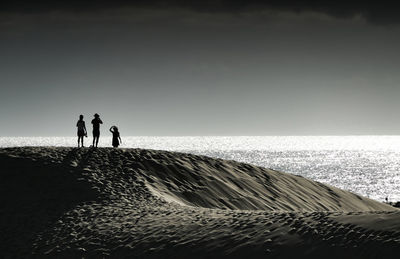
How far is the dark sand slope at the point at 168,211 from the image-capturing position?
1284cm

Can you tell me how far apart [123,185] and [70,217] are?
4.79 m

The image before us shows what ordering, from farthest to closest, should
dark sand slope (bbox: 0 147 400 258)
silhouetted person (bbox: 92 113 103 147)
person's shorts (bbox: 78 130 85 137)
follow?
person's shorts (bbox: 78 130 85 137) → silhouetted person (bbox: 92 113 103 147) → dark sand slope (bbox: 0 147 400 258)

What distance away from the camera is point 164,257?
532 inches

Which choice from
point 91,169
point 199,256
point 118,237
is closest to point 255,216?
point 199,256

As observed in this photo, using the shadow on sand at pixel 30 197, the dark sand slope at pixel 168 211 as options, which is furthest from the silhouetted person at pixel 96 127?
the shadow on sand at pixel 30 197

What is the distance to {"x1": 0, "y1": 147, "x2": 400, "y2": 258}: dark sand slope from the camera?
12.8 m

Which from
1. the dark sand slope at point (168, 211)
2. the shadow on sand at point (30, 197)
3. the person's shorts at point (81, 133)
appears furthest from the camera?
the person's shorts at point (81, 133)

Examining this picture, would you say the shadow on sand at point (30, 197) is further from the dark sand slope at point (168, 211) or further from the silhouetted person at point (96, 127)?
the silhouetted person at point (96, 127)

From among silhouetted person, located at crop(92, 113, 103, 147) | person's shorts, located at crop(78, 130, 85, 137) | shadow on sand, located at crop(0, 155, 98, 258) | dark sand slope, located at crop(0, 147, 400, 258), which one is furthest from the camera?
person's shorts, located at crop(78, 130, 85, 137)

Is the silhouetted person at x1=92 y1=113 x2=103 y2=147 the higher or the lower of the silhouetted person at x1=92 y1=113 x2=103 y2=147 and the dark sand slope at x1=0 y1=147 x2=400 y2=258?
the higher

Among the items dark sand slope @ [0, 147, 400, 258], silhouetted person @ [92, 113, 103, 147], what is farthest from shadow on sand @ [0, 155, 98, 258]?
silhouetted person @ [92, 113, 103, 147]

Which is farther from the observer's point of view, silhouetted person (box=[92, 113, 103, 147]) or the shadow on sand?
silhouetted person (box=[92, 113, 103, 147])

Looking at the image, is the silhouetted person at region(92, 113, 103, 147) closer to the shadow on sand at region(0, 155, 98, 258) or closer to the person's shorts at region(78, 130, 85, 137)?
the person's shorts at region(78, 130, 85, 137)

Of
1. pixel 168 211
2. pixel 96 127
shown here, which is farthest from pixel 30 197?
pixel 96 127
